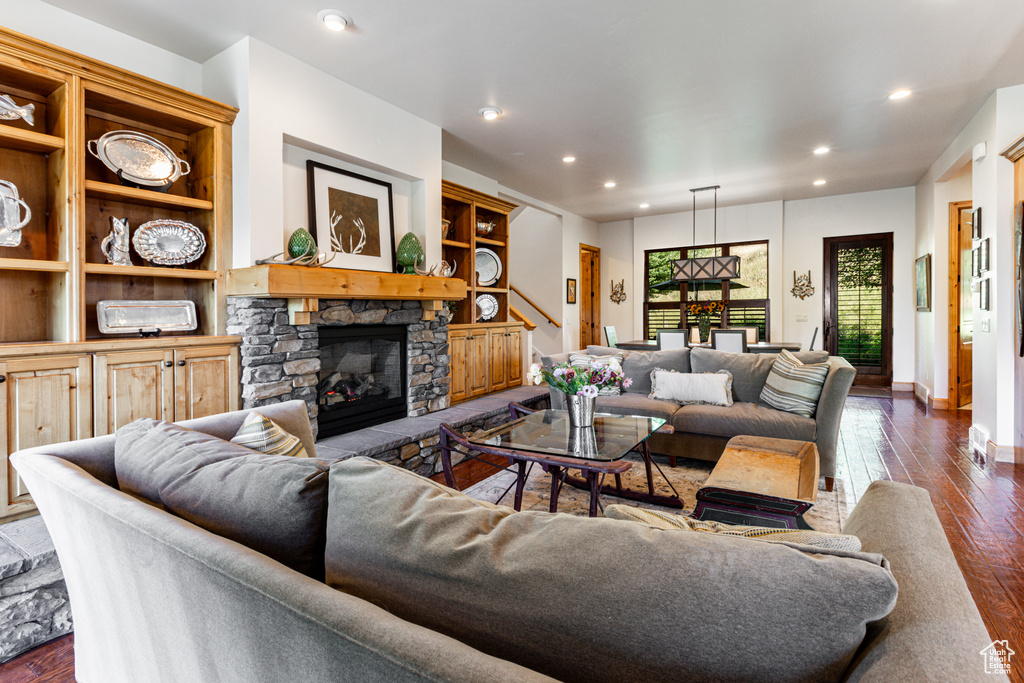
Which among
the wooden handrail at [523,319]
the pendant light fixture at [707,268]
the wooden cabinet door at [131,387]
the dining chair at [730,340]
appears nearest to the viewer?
the wooden cabinet door at [131,387]

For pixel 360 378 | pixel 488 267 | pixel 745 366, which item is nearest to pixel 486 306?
pixel 488 267

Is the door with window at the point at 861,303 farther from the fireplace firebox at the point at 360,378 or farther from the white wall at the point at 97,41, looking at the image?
the white wall at the point at 97,41

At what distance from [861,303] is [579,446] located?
7.11 m

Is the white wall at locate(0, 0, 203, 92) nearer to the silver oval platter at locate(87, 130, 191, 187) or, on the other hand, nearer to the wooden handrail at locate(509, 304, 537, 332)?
the silver oval platter at locate(87, 130, 191, 187)

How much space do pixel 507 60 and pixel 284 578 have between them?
11.2 feet

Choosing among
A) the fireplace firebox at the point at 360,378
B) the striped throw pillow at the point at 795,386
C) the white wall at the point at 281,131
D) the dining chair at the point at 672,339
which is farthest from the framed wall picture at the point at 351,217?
the dining chair at the point at 672,339

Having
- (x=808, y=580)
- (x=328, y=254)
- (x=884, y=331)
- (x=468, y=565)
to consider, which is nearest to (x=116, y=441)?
(x=468, y=565)

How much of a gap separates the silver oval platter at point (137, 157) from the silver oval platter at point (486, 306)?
3.21 metres

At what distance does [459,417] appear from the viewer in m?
4.26

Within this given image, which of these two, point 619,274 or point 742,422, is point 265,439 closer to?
point 742,422

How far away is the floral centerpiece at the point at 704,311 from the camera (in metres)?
8.35

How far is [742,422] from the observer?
3.73 metres

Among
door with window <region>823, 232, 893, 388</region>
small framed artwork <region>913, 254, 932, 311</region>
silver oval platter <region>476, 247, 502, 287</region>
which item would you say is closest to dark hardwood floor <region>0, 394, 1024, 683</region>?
small framed artwork <region>913, 254, 932, 311</region>

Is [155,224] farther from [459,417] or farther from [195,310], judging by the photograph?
[459,417]
